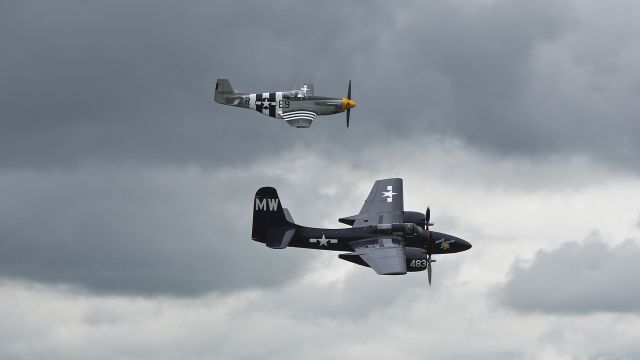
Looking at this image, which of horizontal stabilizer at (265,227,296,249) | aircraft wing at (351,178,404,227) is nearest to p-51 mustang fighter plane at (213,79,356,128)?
aircraft wing at (351,178,404,227)

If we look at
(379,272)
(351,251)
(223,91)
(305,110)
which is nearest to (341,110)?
(305,110)

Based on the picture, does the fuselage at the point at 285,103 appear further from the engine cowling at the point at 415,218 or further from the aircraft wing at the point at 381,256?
the aircraft wing at the point at 381,256

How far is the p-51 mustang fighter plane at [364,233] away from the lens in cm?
11425

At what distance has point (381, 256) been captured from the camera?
111 metres

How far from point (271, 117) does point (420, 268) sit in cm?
3186

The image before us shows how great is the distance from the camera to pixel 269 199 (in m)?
118

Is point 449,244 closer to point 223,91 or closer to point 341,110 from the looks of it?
point 341,110

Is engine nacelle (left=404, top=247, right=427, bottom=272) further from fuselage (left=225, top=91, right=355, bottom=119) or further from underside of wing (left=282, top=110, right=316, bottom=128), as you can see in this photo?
fuselage (left=225, top=91, right=355, bottom=119)

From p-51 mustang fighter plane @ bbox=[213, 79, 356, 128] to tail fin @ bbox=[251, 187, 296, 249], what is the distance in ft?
44.9

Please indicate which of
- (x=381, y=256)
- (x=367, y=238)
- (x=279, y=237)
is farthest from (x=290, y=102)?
(x=381, y=256)

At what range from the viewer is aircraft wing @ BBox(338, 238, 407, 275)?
107188 millimetres

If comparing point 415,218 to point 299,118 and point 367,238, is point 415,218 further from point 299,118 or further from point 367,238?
point 299,118

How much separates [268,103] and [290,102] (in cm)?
277

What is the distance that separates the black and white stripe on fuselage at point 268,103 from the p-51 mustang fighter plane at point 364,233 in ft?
51.1
